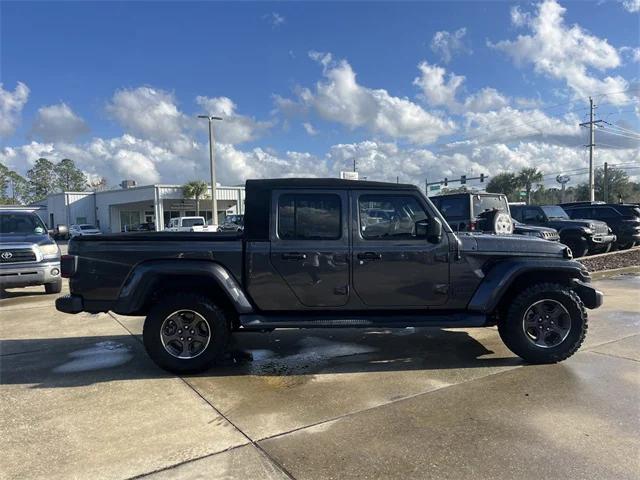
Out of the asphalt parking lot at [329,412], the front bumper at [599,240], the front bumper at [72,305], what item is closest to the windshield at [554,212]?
the front bumper at [599,240]

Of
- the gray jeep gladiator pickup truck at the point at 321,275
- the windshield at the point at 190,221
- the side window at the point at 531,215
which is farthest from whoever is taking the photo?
the windshield at the point at 190,221

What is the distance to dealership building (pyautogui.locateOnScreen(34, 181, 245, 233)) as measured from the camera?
1927 inches

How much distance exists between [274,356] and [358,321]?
1.23 metres

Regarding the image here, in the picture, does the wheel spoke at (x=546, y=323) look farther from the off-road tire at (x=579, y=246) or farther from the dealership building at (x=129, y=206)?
the dealership building at (x=129, y=206)

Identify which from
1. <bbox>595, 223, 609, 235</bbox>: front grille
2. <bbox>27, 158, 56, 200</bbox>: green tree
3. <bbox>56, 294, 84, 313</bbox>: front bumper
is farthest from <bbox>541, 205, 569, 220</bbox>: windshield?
<bbox>27, 158, 56, 200</bbox>: green tree

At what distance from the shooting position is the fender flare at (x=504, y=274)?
4.75 metres

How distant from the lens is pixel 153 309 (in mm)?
4719

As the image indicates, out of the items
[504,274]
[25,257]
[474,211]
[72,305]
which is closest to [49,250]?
[25,257]

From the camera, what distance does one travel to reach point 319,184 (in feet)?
16.0

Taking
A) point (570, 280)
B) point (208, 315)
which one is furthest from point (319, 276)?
point (570, 280)

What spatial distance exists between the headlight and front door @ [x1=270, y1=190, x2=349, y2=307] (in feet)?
21.9

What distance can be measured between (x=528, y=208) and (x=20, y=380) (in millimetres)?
14712

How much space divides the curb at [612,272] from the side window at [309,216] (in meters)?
8.47

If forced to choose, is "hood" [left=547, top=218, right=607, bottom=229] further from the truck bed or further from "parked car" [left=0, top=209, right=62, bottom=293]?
"parked car" [left=0, top=209, right=62, bottom=293]
